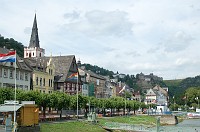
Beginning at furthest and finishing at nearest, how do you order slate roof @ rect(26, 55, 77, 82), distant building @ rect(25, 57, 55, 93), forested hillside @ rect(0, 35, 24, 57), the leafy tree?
forested hillside @ rect(0, 35, 24, 57) < slate roof @ rect(26, 55, 77, 82) < distant building @ rect(25, 57, 55, 93) < the leafy tree

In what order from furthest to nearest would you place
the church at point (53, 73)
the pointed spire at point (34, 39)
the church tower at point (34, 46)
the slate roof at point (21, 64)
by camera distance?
the church tower at point (34, 46)
the pointed spire at point (34, 39)
the church at point (53, 73)
the slate roof at point (21, 64)

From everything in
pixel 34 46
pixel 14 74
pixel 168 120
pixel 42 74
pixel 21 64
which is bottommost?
pixel 168 120

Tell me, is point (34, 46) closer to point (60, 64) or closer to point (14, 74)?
point (60, 64)

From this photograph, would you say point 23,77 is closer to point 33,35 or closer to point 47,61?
point 47,61

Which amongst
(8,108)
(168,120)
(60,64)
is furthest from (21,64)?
(168,120)

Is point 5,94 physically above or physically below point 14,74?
below

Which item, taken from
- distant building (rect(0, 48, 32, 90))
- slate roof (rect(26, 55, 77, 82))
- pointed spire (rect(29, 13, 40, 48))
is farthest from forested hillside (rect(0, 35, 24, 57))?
distant building (rect(0, 48, 32, 90))

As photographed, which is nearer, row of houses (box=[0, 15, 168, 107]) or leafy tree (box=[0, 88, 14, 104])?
leafy tree (box=[0, 88, 14, 104])

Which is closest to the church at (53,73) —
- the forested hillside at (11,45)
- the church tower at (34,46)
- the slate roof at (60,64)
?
the slate roof at (60,64)

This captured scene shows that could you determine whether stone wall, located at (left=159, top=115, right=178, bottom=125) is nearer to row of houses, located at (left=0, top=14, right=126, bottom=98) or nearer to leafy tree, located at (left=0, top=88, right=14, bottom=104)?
row of houses, located at (left=0, top=14, right=126, bottom=98)

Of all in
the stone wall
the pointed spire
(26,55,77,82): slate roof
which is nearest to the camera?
(26,55,77,82): slate roof

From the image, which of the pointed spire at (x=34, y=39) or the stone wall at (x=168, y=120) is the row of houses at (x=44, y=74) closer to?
the pointed spire at (x=34, y=39)

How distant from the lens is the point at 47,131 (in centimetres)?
4931

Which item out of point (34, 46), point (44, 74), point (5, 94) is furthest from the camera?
point (34, 46)
